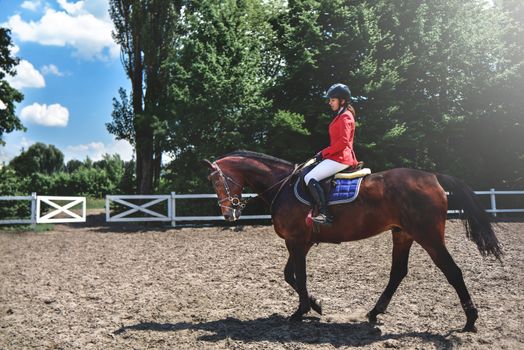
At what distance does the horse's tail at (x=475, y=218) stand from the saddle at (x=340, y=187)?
115cm

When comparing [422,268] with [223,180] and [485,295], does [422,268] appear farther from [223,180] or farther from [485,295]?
[223,180]

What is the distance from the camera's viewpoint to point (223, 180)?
5992 mm

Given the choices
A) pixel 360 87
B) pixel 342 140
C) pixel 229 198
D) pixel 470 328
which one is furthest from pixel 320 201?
pixel 360 87

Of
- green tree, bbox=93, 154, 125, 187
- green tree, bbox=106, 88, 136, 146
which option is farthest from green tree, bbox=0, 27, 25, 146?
green tree, bbox=93, 154, 125, 187

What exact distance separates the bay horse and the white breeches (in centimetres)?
39

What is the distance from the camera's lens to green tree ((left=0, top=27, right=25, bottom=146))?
2392cm

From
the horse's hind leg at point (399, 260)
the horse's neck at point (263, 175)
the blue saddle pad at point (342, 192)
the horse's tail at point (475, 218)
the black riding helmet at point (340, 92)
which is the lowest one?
the horse's hind leg at point (399, 260)

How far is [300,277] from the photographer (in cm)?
558

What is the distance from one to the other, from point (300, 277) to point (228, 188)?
5.30ft

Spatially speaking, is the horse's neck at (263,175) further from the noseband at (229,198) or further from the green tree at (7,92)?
the green tree at (7,92)

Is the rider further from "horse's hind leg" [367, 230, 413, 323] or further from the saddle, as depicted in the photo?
"horse's hind leg" [367, 230, 413, 323]

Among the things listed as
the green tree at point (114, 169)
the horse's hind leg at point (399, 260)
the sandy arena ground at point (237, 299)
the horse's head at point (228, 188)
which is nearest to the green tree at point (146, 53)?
the sandy arena ground at point (237, 299)

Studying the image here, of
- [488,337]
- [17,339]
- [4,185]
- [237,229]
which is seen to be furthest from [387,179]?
[4,185]

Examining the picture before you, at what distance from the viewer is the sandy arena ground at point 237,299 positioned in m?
4.95
